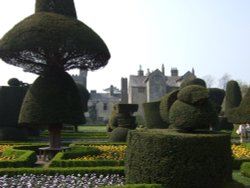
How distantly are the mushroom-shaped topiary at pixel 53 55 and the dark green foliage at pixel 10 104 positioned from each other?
833 centimetres

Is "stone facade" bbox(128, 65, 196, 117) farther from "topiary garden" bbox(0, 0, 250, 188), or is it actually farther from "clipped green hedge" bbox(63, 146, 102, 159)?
"clipped green hedge" bbox(63, 146, 102, 159)

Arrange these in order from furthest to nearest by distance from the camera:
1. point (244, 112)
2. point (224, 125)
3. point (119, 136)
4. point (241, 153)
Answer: point (224, 125) → point (119, 136) → point (244, 112) → point (241, 153)

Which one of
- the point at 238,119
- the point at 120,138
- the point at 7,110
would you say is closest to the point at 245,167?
the point at 238,119

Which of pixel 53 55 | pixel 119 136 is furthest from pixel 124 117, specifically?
pixel 53 55

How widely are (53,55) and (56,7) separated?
8.75 ft

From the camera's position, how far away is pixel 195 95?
28.3 ft

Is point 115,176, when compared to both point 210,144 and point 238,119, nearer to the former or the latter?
point 210,144

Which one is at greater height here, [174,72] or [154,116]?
[174,72]

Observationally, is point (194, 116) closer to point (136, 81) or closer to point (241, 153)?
point (241, 153)

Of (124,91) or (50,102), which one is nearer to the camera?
(50,102)

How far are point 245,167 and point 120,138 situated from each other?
12.8 m

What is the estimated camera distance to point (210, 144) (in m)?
7.67

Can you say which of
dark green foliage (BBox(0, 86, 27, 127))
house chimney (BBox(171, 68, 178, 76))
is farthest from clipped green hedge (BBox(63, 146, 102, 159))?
house chimney (BBox(171, 68, 178, 76))

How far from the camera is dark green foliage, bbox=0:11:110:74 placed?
50.6 feet
